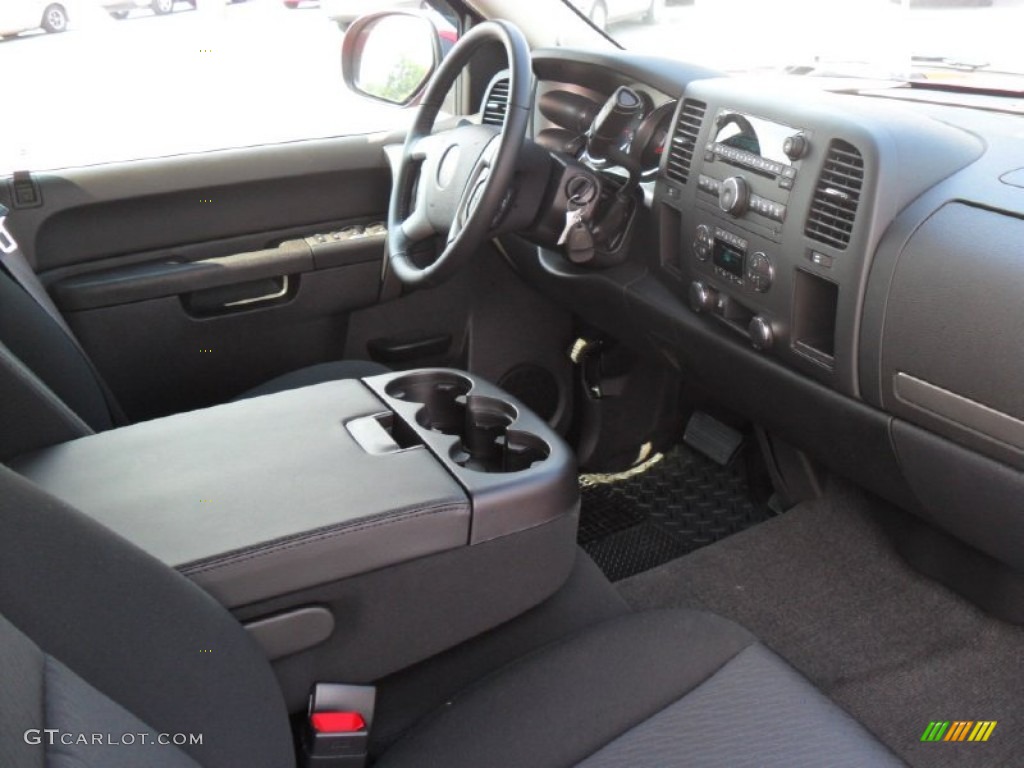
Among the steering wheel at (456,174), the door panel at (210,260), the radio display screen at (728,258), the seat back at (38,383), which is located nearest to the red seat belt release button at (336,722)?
the seat back at (38,383)

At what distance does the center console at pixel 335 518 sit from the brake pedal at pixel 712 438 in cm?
106

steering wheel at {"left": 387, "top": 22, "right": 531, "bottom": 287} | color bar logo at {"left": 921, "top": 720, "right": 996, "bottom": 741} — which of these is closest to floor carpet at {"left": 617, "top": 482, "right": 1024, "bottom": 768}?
color bar logo at {"left": 921, "top": 720, "right": 996, "bottom": 741}

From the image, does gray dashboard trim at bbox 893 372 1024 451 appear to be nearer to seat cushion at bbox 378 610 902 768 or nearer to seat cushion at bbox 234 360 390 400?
seat cushion at bbox 378 610 902 768

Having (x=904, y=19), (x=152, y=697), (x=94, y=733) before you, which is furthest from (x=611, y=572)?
(x=94, y=733)

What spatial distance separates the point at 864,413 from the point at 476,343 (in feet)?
3.65

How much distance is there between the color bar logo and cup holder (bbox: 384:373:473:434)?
921mm

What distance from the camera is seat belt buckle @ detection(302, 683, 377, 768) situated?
1.12 metres

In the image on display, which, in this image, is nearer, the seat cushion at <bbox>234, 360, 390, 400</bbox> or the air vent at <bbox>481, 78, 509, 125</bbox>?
the seat cushion at <bbox>234, 360, 390, 400</bbox>

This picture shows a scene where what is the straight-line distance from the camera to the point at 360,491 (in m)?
1.22

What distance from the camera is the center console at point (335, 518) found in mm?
1118

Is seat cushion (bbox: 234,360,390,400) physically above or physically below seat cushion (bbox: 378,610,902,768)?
below

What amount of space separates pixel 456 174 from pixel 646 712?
3.60ft

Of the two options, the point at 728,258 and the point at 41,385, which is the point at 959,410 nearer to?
the point at 728,258

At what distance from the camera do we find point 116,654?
84 centimetres
